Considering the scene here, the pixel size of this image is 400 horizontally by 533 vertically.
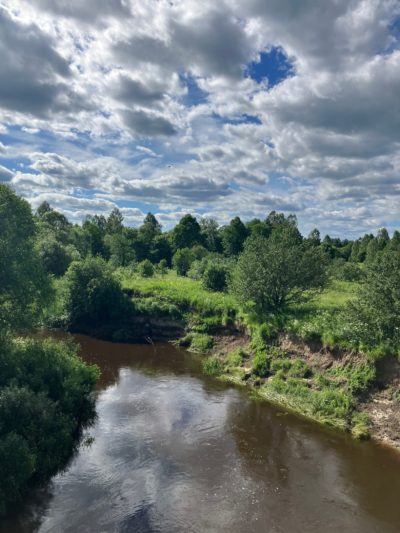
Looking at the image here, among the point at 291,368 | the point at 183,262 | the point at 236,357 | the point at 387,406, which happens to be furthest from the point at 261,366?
the point at 183,262

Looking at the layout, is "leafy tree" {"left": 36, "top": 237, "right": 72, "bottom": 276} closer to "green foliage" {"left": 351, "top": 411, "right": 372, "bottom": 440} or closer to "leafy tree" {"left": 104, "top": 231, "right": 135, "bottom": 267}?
"leafy tree" {"left": 104, "top": 231, "right": 135, "bottom": 267}

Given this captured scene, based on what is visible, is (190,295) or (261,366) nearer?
(261,366)

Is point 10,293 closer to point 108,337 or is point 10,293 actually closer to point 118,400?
point 118,400

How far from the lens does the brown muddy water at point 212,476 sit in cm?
1534

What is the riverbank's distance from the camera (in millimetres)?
23844

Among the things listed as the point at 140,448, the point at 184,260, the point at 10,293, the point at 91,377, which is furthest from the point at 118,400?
the point at 184,260

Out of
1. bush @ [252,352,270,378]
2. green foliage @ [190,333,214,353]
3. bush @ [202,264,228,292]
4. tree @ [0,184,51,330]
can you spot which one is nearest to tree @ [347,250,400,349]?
bush @ [252,352,270,378]

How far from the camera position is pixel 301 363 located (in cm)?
2961

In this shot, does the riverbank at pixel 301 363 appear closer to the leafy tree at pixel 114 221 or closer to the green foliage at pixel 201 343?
the green foliage at pixel 201 343

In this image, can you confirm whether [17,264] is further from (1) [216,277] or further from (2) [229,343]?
(1) [216,277]

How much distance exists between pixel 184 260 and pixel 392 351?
51912 mm

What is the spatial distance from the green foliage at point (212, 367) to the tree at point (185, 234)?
5732 centimetres

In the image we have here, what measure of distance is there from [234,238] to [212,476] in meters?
70.6

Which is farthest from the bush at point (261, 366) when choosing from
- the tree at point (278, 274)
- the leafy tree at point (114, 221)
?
the leafy tree at point (114, 221)
